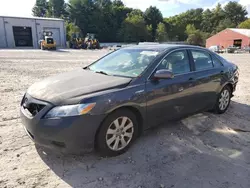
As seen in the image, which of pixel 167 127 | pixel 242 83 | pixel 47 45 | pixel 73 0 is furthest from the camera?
pixel 73 0

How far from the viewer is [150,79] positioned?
3.47 metres

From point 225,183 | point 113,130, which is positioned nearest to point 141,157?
point 113,130

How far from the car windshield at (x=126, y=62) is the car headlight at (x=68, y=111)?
3.24 feet

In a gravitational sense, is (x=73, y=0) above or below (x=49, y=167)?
above

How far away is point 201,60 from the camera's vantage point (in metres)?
4.55

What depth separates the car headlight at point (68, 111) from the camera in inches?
110

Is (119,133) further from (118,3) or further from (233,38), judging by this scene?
(118,3)

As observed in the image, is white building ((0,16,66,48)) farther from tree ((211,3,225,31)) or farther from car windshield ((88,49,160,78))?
tree ((211,3,225,31))

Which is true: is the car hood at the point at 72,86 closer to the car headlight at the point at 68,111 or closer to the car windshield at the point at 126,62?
the car headlight at the point at 68,111

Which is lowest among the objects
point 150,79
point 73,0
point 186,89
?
point 186,89

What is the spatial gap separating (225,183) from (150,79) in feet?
5.49

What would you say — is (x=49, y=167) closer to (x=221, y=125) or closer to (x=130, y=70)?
(x=130, y=70)

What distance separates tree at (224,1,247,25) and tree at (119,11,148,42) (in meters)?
36.4

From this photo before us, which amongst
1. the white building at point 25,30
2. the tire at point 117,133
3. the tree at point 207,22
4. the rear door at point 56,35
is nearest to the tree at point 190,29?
the tree at point 207,22
